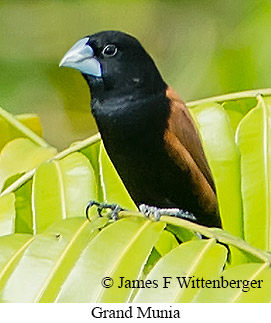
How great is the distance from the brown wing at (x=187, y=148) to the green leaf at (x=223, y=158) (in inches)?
0.4

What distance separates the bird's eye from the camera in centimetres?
66

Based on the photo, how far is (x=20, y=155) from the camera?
649mm

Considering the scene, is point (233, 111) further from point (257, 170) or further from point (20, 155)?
point (20, 155)

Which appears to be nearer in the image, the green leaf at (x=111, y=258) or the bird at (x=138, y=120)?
the green leaf at (x=111, y=258)

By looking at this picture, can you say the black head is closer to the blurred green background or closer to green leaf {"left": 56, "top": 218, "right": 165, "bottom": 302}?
the blurred green background

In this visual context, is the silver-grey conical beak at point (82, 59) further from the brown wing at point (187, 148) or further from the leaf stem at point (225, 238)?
the leaf stem at point (225, 238)

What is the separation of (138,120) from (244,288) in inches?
9.7

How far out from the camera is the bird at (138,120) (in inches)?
25.8

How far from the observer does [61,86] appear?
680 millimetres

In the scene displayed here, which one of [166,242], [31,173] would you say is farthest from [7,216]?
[166,242]

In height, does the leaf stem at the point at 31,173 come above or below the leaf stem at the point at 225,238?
above

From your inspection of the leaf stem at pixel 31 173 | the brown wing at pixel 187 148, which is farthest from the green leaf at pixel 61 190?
the brown wing at pixel 187 148
